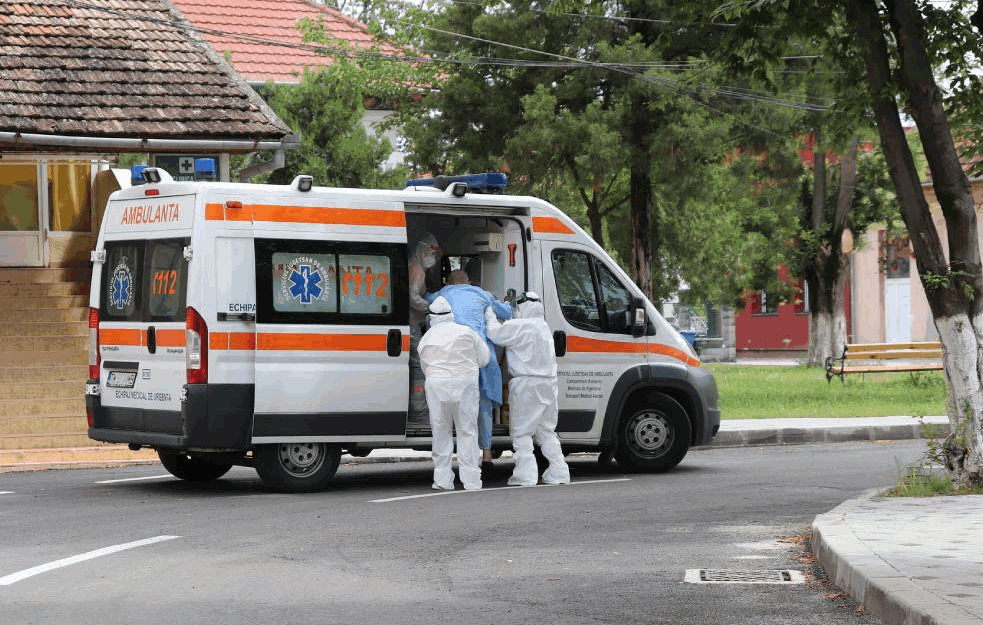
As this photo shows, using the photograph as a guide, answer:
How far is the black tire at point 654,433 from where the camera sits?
15500mm

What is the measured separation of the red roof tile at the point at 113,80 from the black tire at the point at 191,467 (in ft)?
23.9

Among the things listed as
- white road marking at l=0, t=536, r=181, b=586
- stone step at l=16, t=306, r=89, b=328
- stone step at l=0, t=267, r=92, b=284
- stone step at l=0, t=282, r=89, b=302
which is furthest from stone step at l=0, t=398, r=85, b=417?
white road marking at l=0, t=536, r=181, b=586

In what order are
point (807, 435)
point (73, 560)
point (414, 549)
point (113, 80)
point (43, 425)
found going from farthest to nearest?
point (113, 80) < point (807, 435) < point (43, 425) < point (414, 549) < point (73, 560)

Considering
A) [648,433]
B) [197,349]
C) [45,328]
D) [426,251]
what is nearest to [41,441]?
[45,328]

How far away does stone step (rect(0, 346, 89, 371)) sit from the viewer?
19859 mm

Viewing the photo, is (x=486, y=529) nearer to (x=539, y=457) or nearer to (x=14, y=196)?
(x=539, y=457)

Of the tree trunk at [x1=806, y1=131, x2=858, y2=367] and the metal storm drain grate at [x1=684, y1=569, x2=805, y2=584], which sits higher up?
the tree trunk at [x1=806, y1=131, x2=858, y2=367]

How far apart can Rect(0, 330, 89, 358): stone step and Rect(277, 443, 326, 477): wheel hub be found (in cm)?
749

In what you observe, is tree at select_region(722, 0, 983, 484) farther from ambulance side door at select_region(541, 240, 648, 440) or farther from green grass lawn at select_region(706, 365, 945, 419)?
green grass lawn at select_region(706, 365, 945, 419)

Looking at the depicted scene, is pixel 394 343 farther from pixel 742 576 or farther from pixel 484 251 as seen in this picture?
pixel 742 576

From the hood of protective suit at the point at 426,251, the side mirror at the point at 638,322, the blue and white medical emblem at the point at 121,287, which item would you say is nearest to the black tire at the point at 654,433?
the side mirror at the point at 638,322

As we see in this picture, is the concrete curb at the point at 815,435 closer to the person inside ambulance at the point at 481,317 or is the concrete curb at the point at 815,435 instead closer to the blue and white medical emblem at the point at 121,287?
the person inside ambulance at the point at 481,317

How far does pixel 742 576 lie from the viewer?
361 inches

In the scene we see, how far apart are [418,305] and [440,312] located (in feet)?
1.83
